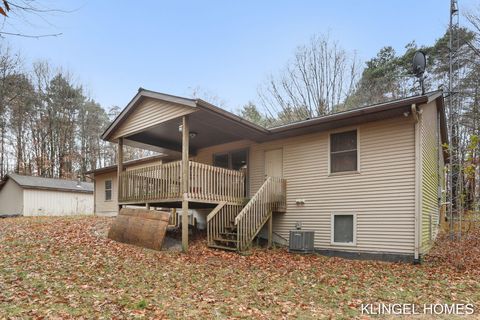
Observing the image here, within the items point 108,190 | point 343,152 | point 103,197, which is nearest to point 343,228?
point 343,152

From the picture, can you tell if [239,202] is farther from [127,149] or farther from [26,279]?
[127,149]

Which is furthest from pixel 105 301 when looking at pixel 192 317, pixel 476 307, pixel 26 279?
pixel 476 307

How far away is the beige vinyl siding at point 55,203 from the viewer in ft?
70.4

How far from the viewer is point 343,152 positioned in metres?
9.73

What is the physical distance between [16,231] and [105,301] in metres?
8.45

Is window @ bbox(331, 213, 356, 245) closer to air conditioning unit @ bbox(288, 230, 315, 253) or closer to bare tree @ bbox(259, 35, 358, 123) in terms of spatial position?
air conditioning unit @ bbox(288, 230, 315, 253)

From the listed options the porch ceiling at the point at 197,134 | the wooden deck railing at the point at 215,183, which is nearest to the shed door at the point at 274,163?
the porch ceiling at the point at 197,134

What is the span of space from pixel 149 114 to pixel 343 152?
6.60 m

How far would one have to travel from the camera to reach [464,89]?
18359 millimetres

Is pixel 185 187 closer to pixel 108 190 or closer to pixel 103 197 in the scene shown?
pixel 108 190

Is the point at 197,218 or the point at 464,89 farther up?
the point at 464,89

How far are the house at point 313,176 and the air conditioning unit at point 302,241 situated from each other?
0.45 m

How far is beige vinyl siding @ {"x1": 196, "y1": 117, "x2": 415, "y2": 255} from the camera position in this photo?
845cm

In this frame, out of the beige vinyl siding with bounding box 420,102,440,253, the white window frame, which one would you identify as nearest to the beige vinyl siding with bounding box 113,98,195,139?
the white window frame
